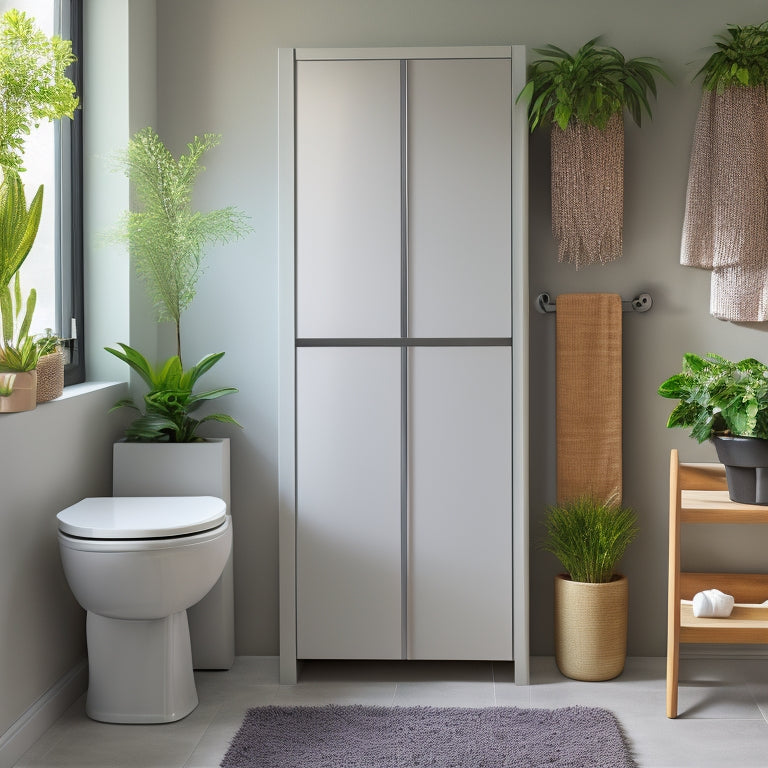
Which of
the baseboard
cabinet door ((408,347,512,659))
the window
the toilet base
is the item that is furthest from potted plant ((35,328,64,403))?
cabinet door ((408,347,512,659))

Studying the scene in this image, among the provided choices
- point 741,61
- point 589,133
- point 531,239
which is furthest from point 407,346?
point 741,61

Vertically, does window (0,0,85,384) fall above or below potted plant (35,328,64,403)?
above

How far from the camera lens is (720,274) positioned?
2.95 m

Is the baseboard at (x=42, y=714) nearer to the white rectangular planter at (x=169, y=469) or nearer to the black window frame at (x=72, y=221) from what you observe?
the white rectangular planter at (x=169, y=469)

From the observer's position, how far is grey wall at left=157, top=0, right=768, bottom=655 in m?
2.98

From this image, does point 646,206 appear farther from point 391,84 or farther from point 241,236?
point 241,236

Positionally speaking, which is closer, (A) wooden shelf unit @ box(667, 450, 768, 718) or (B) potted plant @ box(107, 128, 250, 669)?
(A) wooden shelf unit @ box(667, 450, 768, 718)

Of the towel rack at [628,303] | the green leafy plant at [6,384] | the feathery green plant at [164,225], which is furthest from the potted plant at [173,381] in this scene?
the towel rack at [628,303]

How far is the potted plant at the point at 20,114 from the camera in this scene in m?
2.10

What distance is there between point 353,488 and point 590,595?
0.81 m

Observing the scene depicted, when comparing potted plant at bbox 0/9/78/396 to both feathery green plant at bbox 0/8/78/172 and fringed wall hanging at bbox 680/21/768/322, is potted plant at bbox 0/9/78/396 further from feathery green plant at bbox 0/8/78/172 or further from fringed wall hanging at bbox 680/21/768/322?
fringed wall hanging at bbox 680/21/768/322

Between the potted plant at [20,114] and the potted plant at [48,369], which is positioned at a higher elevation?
the potted plant at [20,114]

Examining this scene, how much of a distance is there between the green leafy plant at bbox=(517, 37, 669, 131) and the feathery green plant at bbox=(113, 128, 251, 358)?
104cm

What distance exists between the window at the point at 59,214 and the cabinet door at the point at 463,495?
113 centimetres
